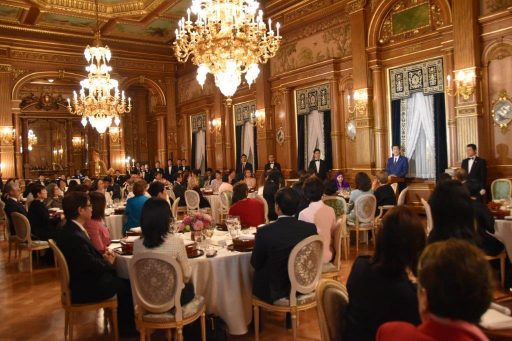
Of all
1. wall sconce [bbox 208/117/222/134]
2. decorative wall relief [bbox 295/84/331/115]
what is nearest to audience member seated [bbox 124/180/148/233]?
decorative wall relief [bbox 295/84/331/115]

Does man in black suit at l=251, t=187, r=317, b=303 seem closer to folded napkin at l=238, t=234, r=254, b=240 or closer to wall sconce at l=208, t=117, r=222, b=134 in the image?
folded napkin at l=238, t=234, r=254, b=240

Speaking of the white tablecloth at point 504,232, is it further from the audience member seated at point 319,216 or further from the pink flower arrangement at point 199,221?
the pink flower arrangement at point 199,221

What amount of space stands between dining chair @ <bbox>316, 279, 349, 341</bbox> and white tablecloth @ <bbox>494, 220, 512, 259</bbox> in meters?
3.35

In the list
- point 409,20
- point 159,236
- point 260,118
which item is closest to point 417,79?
point 409,20

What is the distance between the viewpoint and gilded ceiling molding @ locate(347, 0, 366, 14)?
10320 millimetres

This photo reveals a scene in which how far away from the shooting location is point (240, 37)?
6.05 m

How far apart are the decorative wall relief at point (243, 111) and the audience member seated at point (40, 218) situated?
8327mm

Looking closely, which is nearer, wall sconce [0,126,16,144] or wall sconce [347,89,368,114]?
wall sconce [347,89,368,114]

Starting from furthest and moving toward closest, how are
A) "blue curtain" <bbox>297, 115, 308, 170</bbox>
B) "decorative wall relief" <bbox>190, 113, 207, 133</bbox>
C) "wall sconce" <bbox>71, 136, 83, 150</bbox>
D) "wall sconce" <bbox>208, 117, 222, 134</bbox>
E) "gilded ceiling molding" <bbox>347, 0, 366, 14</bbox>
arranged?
"wall sconce" <bbox>71, 136, 83, 150</bbox> → "decorative wall relief" <bbox>190, 113, 207, 133</bbox> → "wall sconce" <bbox>208, 117, 222, 134</bbox> → "blue curtain" <bbox>297, 115, 308, 170</bbox> → "gilded ceiling molding" <bbox>347, 0, 366, 14</bbox>

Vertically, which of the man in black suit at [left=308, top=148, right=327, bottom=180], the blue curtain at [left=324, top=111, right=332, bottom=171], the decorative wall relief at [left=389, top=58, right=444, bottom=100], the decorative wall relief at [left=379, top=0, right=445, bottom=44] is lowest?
the man in black suit at [left=308, top=148, right=327, bottom=180]

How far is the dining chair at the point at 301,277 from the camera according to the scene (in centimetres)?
356

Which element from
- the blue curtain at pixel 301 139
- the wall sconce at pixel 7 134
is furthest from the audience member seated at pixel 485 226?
the wall sconce at pixel 7 134

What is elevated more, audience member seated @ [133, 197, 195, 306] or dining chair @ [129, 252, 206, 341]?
audience member seated @ [133, 197, 195, 306]

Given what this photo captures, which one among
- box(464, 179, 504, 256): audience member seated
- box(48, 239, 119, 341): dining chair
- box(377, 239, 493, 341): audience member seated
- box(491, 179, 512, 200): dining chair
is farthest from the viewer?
box(491, 179, 512, 200): dining chair
